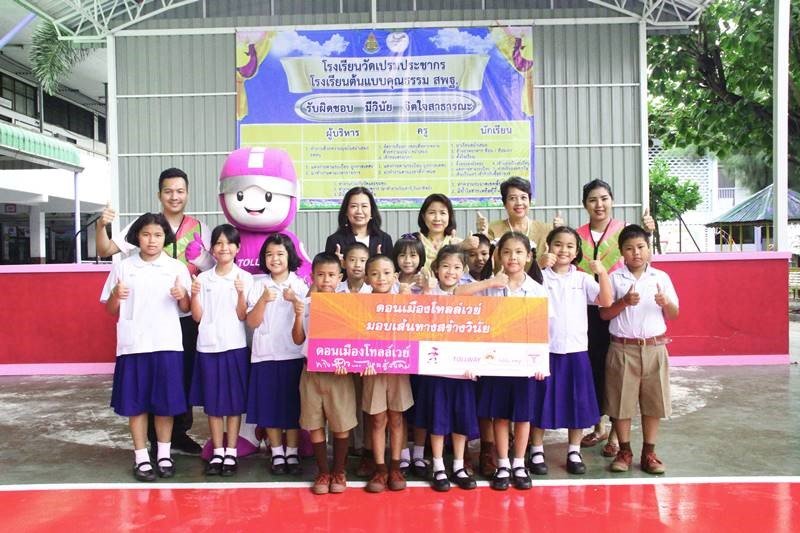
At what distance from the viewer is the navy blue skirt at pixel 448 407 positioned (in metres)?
3.12

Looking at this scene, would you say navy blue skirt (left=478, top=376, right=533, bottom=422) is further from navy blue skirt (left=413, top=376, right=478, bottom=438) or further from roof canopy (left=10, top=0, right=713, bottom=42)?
roof canopy (left=10, top=0, right=713, bottom=42)

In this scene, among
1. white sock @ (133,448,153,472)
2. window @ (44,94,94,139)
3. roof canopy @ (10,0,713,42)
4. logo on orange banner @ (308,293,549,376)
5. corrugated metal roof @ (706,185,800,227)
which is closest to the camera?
logo on orange banner @ (308,293,549,376)

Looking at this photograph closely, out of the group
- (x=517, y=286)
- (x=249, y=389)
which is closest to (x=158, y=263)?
(x=249, y=389)

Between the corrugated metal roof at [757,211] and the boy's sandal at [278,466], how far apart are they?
15.6m

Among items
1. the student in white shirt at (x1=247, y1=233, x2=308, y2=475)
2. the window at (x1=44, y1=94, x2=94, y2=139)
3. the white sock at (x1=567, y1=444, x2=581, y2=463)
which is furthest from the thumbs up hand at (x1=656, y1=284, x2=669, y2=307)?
the window at (x1=44, y1=94, x2=94, y2=139)

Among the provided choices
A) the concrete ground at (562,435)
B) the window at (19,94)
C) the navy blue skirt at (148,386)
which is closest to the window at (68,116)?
the window at (19,94)

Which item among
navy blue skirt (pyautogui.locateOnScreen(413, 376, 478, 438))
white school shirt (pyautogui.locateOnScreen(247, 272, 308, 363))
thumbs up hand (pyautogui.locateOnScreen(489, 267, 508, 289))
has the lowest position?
navy blue skirt (pyautogui.locateOnScreen(413, 376, 478, 438))

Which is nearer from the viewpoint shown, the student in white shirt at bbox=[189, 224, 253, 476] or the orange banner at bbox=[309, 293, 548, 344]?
the orange banner at bbox=[309, 293, 548, 344]

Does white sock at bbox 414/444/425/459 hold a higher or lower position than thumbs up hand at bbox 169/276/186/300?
lower

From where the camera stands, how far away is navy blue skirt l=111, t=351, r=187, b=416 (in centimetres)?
330

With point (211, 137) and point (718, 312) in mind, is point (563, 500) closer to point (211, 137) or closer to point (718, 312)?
point (718, 312)

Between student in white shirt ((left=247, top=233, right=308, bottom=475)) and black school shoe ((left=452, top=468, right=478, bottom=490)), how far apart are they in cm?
83

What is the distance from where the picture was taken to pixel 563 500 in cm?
302

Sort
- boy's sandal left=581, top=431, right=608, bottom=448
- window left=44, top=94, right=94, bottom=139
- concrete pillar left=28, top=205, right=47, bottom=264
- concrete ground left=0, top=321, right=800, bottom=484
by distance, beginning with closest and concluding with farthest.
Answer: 1. concrete ground left=0, top=321, right=800, bottom=484
2. boy's sandal left=581, top=431, right=608, bottom=448
3. concrete pillar left=28, top=205, right=47, bottom=264
4. window left=44, top=94, right=94, bottom=139
